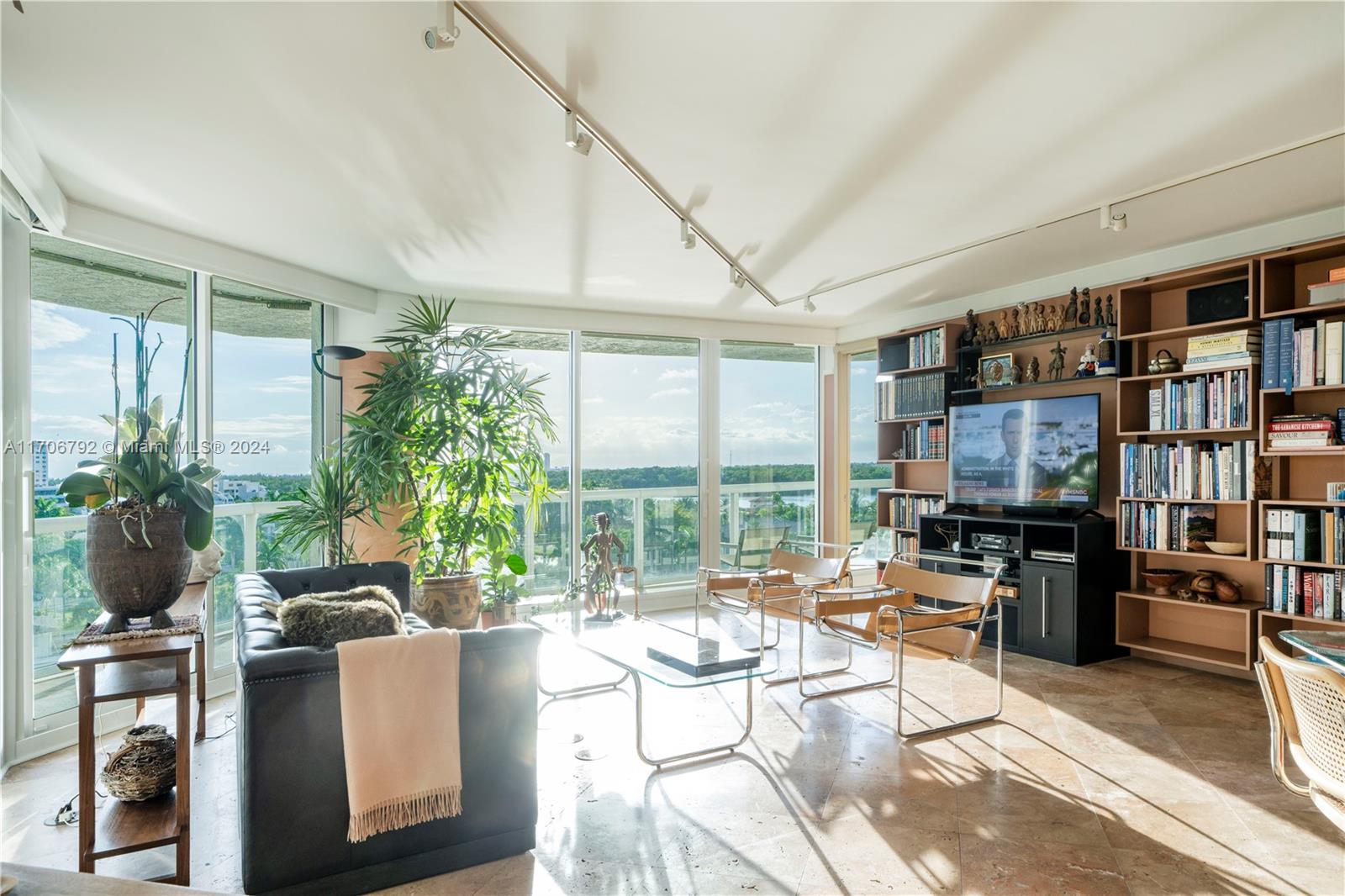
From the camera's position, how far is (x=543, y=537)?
20.1 feet

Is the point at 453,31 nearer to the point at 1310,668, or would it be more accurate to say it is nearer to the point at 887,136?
the point at 887,136

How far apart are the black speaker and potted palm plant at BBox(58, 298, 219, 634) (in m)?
5.23

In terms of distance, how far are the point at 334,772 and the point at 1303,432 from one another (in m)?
4.82

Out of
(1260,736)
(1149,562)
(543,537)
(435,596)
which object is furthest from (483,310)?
(1260,736)

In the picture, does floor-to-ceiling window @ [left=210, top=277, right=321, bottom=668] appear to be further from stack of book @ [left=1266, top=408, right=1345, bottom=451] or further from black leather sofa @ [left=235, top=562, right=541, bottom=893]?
stack of book @ [left=1266, top=408, right=1345, bottom=451]

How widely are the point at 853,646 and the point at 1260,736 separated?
90.4 inches

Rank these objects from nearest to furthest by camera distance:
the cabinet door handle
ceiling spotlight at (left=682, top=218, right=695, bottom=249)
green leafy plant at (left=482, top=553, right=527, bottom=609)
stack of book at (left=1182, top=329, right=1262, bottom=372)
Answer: ceiling spotlight at (left=682, top=218, right=695, bottom=249) < stack of book at (left=1182, top=329, right=1262, bottom=372) < the cabinet door handle < green leafy plant at (left=482, top=553, right=527, bottom=609)

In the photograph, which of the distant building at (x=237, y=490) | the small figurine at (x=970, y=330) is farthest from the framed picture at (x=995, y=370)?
the distant building at (x=237, y=490)

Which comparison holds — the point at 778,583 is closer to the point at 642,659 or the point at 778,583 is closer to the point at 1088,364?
the point at 642,659

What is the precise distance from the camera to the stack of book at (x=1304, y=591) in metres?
3.76

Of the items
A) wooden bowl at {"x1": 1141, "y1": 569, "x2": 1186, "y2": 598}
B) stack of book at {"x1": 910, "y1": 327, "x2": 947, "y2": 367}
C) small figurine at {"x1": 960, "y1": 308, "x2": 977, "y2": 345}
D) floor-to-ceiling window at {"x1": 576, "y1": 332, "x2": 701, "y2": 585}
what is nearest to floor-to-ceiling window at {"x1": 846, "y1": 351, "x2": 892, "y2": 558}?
stack of book at {"x1": 910, "y1": 327, "x2": 947, "y2": 367}

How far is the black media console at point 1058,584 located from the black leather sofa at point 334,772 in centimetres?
325

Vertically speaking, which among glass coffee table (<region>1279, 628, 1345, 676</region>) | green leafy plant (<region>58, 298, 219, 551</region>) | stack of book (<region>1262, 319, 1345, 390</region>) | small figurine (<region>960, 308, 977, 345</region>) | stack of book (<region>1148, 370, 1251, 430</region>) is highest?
small figurine (<region>960, 308, 977, 345</region>)

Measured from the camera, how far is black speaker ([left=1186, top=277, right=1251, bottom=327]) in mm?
4191
